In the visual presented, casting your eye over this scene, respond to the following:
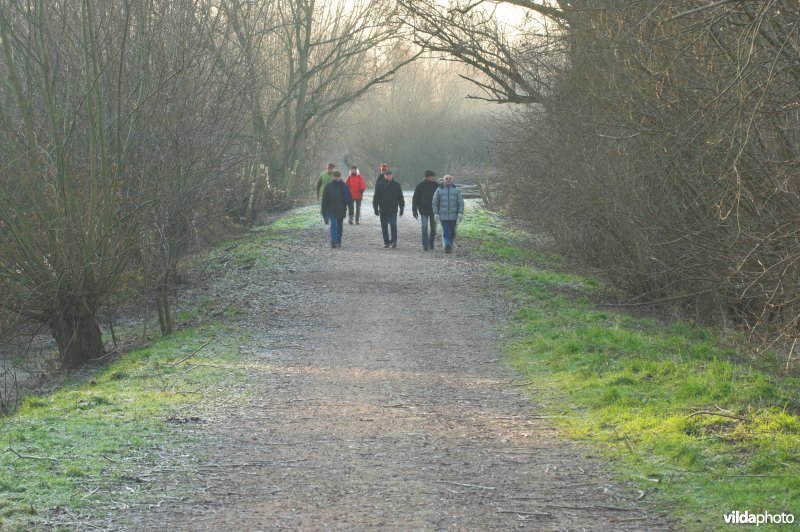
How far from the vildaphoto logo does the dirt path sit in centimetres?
39

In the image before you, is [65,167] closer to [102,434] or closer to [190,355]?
[190,355]

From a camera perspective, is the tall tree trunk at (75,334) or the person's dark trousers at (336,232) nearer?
the tall tree trunk at (75,334)

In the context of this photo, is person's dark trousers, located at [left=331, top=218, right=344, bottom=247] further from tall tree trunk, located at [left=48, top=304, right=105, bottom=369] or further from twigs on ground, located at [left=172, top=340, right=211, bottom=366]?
twigs on ground, located at [left=172, top=340, right=211, bottom=366]

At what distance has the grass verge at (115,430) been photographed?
590cm

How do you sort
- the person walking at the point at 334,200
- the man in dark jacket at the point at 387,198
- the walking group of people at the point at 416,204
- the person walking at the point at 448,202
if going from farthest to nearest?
the man in dark jacket at the point at 387,198, the person walking at the point at 334,200, the walking group of people at the point at 416,204, the person walking at the point at 448,202

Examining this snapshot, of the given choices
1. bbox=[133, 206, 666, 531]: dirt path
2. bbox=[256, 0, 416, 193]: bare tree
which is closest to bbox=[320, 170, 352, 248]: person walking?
bbox=[256, 0, 416, 193]: bare tree

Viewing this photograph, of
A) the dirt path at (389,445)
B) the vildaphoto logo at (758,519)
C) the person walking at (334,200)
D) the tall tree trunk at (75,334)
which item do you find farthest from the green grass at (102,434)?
the person walking at (334,200)

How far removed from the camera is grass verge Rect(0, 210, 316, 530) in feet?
19.4

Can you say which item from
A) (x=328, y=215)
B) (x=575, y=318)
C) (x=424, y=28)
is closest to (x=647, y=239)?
(x=575, y=318)

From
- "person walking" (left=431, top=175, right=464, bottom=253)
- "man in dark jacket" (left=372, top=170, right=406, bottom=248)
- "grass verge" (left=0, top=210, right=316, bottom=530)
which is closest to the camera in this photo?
"grass verge" (left=0, top=210, right=316, bottom=530)

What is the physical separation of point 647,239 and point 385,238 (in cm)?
1086

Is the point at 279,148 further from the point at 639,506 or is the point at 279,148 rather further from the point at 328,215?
the point at 639,506

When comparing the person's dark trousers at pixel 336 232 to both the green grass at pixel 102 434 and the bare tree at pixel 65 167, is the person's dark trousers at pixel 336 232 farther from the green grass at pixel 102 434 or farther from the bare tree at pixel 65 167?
the green grass at pixel 102 434

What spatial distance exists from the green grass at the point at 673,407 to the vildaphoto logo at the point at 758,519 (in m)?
0.06
